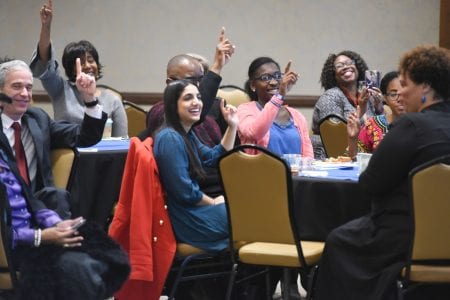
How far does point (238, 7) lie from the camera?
8609 millimetres

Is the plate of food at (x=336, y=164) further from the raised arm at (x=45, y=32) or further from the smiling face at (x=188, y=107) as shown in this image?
the raised arm at (x=45, y=32)

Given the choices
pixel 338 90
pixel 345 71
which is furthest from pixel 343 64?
pixel 338 90

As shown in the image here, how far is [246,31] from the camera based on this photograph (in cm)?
860

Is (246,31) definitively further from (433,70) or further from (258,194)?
(433,70)

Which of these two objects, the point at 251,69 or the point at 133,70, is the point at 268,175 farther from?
the point at 133,70

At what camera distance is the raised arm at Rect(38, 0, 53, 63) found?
5504 mm

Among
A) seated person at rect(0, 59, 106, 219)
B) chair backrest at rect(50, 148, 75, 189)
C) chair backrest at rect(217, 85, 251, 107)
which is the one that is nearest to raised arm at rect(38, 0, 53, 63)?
seated person at rect(0, 59, 106, 219)

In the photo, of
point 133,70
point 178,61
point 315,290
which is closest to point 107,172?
point 178,61

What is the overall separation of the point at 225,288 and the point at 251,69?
147 cm

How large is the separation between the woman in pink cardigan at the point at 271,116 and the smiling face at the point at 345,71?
1358 millimetres

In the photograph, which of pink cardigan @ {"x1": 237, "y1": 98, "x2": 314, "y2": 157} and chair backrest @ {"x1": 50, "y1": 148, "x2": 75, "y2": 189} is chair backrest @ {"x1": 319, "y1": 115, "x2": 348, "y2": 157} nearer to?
pink cardigan @ {"x1": 237, "y1": 98, "x2": 314, "y2": 157}

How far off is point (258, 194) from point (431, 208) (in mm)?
809

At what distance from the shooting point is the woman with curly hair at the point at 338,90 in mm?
6637

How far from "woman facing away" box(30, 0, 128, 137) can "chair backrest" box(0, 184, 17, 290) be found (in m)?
2.00
